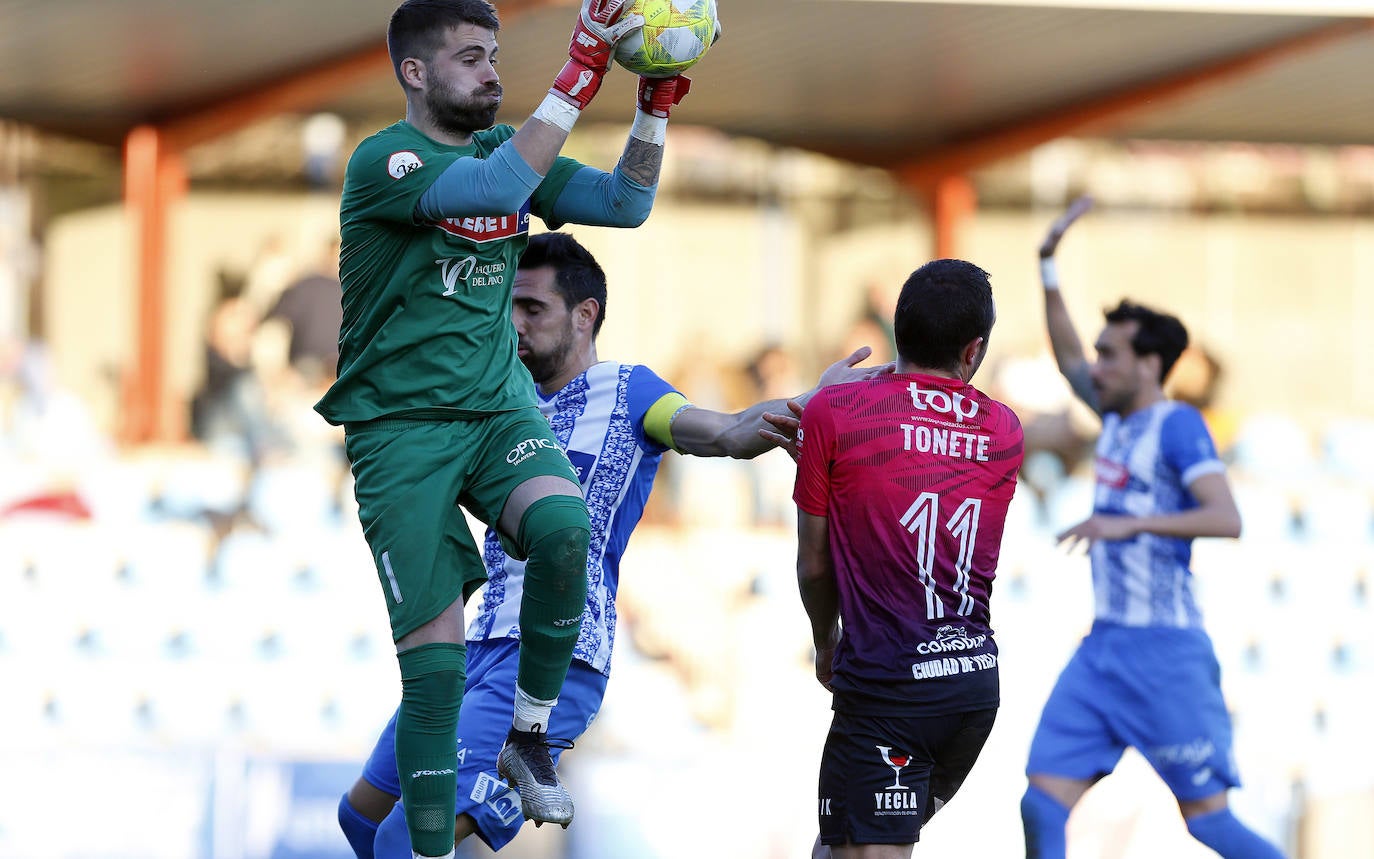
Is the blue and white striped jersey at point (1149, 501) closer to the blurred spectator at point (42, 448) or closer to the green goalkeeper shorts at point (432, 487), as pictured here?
the green goalkeeper shorts at point (432, 487)

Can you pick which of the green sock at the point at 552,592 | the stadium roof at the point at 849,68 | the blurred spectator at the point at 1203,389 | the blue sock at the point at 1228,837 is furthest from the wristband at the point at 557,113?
the blurred spectator at the point at 1203,389

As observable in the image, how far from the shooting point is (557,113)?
374 centimetres

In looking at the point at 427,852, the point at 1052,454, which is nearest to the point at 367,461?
the point at 427,852

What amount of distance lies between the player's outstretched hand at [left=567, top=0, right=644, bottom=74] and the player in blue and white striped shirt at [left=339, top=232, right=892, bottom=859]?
3.13ft

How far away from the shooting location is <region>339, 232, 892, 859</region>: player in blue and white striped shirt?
4.38 metres

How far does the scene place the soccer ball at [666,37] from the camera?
3.82m

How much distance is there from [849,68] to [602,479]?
1084 cm

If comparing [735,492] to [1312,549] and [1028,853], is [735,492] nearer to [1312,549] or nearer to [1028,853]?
[1312,549]

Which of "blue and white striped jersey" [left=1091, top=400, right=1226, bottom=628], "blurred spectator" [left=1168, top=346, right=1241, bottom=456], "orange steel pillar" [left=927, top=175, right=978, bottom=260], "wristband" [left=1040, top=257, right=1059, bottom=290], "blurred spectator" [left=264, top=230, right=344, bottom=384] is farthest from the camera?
"orange steel pillar" [left=927, top=175, right=978, bottom=260]

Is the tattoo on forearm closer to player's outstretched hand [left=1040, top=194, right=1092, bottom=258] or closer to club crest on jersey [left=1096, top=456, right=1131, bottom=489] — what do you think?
club crest on jersey [left=1096, top=456, right=1131, bottom=489]

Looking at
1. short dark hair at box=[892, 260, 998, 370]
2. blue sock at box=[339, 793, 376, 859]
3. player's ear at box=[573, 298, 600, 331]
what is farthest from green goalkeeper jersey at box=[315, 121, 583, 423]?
blue sock at box=[339, 793, 376, 859]

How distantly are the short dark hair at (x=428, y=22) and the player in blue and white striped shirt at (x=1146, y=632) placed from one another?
9.38 ft

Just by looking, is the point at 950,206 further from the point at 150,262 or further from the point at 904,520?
the point at 904,520

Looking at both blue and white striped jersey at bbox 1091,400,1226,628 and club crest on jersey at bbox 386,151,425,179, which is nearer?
club crest on jersey at bbox 386,151,425,179
